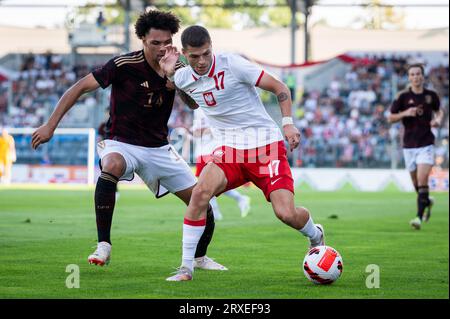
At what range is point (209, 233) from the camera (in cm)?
907

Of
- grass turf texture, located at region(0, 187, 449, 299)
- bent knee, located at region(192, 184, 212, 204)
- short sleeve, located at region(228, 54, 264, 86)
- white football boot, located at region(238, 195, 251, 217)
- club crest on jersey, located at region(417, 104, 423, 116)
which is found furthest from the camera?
white football boot, located at region(238, 195, 251, 217)

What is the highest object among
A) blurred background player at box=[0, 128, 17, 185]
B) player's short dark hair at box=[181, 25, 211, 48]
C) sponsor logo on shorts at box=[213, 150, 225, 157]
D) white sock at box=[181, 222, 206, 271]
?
player's short dark hair at box=[181, 25, 211, 48]

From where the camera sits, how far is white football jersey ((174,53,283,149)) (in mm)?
8211

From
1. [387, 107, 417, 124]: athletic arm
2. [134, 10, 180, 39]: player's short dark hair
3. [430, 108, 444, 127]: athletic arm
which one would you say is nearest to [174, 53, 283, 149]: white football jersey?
[134, 10, 180, 39]: player's short dark hair

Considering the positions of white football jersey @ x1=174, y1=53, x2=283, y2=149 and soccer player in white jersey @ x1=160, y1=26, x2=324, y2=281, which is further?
white football jersey @ x1=174, y1=53, x2=283, y2=149

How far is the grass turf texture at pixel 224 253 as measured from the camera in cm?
740

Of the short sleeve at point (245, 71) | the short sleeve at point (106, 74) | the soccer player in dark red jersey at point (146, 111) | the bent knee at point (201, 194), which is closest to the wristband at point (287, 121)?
the short sleeve at point (245, 71)

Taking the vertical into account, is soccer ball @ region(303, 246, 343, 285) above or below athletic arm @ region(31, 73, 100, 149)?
below

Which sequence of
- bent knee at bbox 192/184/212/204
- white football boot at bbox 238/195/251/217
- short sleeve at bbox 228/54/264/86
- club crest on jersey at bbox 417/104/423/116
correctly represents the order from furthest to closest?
1. white football boot at bbox 238/195/251/217
2. club crest on jersey at bbox 417/104/423/116
3. short sleeve at bbox 228/54/264/86
4. bent knee at bbox 192/184/212/204

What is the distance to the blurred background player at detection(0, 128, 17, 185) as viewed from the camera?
1233 inches

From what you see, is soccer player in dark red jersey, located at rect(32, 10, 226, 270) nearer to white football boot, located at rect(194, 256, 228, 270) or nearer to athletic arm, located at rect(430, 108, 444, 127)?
white football boot, located at rect(194, 256, 228, 270)

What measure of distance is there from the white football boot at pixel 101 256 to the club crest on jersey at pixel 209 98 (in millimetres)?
1555

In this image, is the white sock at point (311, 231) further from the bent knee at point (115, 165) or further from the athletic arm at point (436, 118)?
the athletic arm at point (436, 118)

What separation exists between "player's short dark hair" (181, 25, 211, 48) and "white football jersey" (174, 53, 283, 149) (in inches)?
13.5
